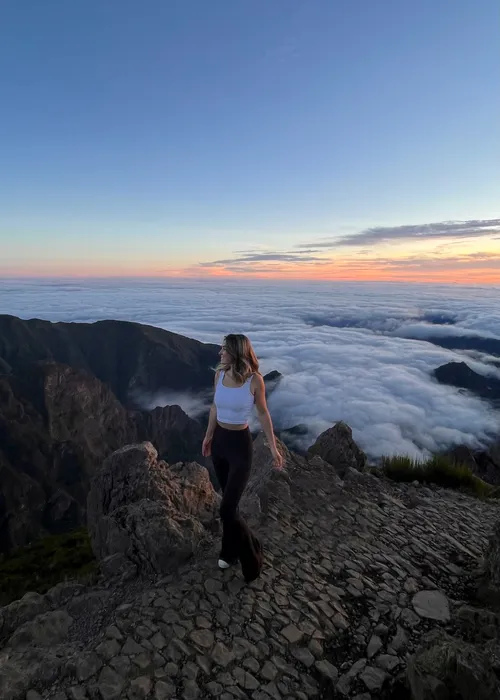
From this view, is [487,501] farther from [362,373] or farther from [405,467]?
[362,373]

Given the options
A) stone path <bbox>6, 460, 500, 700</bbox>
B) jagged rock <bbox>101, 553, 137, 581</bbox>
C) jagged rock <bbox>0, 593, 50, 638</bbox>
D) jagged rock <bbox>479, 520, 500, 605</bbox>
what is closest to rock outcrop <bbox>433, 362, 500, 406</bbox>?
stone path <bbox>6, 460, 500, 700</bbox>

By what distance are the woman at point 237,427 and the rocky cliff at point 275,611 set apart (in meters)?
0.51

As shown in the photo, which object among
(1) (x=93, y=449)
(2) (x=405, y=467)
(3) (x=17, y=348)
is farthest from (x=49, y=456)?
(2) (x=405, y=467)

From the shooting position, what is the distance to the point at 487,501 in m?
10.2

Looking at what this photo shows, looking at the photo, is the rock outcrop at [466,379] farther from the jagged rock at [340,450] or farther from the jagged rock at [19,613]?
the jagged rock at [19,613]

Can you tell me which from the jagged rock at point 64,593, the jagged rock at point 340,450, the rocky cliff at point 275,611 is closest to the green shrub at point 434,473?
the jagged rock at point 340,450

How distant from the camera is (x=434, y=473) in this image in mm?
11203

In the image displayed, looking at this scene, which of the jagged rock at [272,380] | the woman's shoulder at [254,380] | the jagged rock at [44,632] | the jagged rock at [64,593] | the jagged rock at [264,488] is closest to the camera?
the jagged rock at [44,632]

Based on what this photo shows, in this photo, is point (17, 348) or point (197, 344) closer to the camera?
point (17, 348)

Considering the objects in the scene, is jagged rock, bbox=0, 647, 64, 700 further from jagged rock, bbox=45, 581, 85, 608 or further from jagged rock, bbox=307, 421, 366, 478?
jagged rock, bbox=307, 421, 366, 478

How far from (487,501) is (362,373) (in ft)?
444

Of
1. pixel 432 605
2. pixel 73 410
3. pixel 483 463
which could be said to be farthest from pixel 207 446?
pixel 73 410

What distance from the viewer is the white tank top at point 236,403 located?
16.5 feet

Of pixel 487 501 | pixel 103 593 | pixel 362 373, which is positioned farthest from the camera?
pixel 362 373
